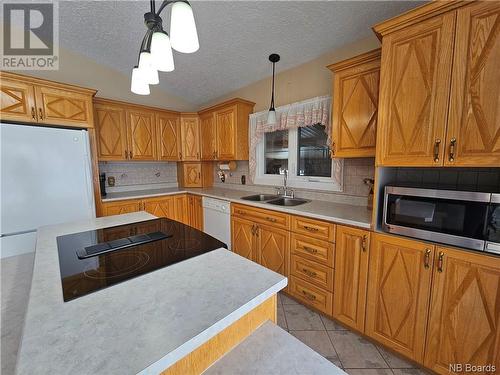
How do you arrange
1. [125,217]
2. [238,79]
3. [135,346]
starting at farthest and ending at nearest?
[238,79]
[125,217]
[135,346]

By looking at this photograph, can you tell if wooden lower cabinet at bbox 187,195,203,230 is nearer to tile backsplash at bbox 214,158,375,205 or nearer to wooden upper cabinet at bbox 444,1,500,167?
tile backsplash at bbox 214,158,375,205

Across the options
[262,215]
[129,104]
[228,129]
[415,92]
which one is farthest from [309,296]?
[129,104]

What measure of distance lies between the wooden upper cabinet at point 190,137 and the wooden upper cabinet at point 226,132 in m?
0.54

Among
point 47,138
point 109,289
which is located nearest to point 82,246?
point 109,289

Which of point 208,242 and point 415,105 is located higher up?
point 415,105

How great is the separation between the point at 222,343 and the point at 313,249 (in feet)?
4.33

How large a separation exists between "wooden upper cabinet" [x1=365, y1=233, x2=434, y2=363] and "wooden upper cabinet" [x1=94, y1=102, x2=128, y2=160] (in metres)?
3.17

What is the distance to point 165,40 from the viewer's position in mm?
864

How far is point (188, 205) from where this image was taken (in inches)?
139

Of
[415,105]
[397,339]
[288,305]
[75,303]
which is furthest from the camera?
[288,305]

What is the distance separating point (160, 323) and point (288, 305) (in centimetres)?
178

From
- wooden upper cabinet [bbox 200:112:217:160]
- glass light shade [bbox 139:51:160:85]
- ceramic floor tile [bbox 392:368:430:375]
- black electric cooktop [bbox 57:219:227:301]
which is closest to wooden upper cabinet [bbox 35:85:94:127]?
wooden upper cabinet [bbox 200:112:217:160]

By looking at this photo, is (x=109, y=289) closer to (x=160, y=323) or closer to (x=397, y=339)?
(x=160, y=323)

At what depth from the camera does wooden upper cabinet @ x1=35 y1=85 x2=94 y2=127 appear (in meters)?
2.21
